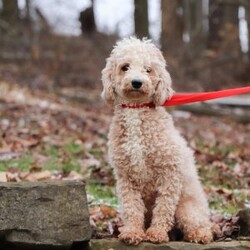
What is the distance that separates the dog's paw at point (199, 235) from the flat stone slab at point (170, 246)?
0.22 ft

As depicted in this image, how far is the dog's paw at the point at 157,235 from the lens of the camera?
4.64m

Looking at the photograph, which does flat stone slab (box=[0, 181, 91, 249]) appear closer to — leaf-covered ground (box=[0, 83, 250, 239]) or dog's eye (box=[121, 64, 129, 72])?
leaf-covered ground (box=[0, 83, 250, 239])

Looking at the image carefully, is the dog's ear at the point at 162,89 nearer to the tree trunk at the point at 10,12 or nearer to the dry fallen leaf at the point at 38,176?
the dry fallen leaf at the point at 38,176

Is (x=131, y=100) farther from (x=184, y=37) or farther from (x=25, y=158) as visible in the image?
(x=184, y=37)

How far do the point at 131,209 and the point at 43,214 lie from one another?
2.17ft

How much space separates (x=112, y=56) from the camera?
16.0 ft

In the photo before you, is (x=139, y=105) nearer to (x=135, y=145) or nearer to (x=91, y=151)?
(x=135, y=145)

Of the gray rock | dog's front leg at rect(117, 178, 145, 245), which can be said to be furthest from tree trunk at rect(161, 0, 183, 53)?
dog's front leg at rect(117, 178, 145, 245)

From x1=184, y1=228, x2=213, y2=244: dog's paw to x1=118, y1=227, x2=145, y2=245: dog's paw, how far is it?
362 millimetres

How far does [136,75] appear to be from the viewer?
4.61 m

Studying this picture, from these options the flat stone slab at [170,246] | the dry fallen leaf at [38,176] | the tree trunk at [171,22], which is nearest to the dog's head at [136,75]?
the flat stone slab at [170,246]

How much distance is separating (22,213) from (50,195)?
231 millimetres

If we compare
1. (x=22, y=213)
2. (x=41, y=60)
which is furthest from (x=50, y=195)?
(x=41, y=60)

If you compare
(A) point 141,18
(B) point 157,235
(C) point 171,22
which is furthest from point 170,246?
(C) point 171,22
